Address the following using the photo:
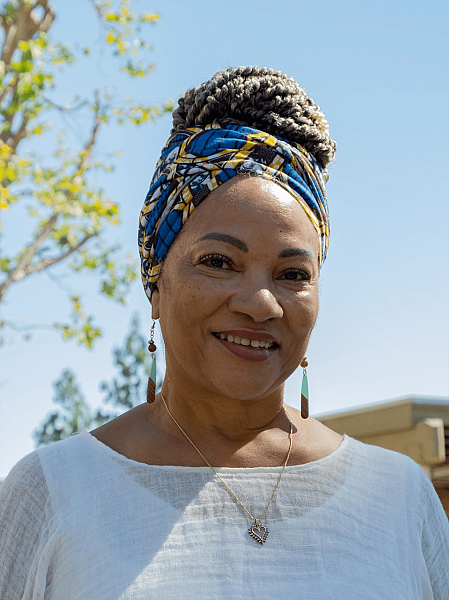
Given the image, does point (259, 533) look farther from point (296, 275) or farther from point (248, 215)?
point (248, 215)

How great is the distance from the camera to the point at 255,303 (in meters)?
1.86

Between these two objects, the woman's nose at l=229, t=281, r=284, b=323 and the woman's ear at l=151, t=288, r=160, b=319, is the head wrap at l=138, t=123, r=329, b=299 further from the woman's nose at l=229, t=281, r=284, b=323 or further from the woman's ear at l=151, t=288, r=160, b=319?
the woman's nose at l=229, t=281, r=284, b=323

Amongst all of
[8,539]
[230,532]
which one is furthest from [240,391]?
[8,539]

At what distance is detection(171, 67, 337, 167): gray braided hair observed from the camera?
212 cm

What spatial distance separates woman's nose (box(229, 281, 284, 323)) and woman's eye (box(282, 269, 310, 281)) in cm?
11

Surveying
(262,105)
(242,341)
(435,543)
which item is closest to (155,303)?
(242,341)

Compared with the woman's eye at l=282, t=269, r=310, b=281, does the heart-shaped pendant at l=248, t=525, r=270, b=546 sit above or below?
below

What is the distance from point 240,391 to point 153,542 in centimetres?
47

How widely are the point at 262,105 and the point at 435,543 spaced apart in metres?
1.43

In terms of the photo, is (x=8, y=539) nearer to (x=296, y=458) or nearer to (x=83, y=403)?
(x=296, y=458)

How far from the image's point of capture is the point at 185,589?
1833 millimetres

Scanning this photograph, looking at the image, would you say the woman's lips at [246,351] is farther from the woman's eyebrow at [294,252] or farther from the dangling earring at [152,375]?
the dangling earring at [152,375]

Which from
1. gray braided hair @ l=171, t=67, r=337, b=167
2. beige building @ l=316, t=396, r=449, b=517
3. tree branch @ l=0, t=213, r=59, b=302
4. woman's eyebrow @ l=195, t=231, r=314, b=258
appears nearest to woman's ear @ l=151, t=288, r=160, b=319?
woman's eyebrow @ l=195, t=231, r=314, b=258

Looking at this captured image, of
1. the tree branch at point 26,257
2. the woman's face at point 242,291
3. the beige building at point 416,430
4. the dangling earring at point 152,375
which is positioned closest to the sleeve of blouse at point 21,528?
the dangling earring at point 152,375
